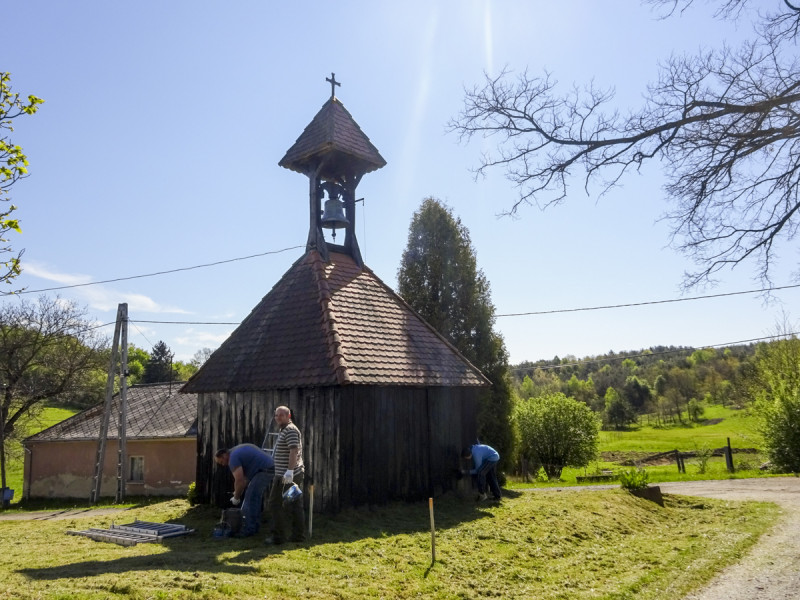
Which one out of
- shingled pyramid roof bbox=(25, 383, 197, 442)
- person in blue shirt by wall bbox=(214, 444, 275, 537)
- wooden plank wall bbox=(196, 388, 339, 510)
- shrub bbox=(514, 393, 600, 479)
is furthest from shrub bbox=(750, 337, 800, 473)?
shingled pyramid roof bbox=(25, 383, 197, 442)

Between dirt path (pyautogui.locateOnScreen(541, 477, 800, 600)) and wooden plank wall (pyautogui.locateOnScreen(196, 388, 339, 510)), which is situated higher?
wooden plank wall (pyautogui.locateOnScreen(196, 388, 339, 510))

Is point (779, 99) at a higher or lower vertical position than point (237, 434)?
higher

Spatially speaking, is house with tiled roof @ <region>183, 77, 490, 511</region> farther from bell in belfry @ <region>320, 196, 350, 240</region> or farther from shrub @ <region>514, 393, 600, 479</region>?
shrub @ <region>514, 393, 600, 479</region>

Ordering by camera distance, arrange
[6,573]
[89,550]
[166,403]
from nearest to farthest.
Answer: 1. [6,573]
2. [89,550]
3. [166,403]

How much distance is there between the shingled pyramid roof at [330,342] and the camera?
39.2 feet

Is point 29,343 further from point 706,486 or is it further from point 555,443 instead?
point 706,486

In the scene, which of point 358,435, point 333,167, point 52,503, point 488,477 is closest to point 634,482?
point 488,477

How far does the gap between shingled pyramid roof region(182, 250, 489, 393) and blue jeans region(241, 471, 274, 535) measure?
231cm

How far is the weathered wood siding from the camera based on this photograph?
37.5 ft

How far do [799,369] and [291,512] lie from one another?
103 ft

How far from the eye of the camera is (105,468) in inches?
1081

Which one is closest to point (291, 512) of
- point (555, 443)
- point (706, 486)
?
point (706, 486)

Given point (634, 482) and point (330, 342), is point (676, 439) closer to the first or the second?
point (634, 482)

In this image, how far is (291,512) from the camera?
9102 millimetres
